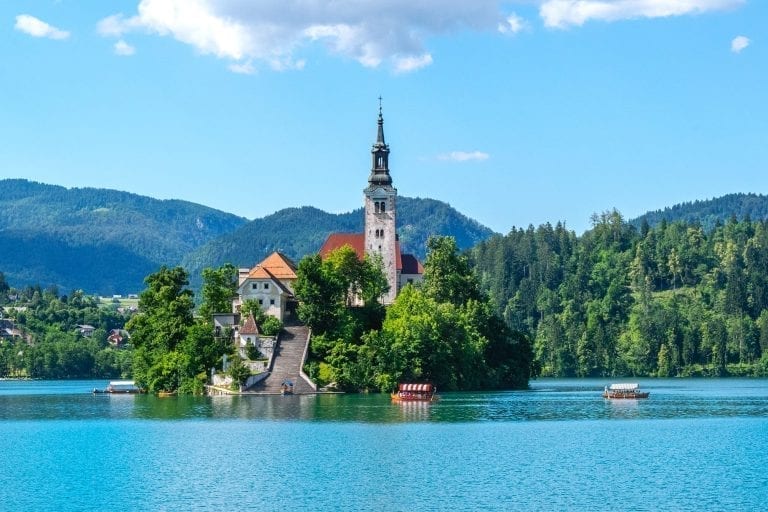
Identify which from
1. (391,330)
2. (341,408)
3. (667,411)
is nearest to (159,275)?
(391,330)

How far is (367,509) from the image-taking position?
49.5 m

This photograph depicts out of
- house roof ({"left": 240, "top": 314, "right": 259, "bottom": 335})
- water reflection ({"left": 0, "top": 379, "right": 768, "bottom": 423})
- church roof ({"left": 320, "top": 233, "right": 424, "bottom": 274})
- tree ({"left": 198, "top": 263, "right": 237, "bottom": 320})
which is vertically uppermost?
church roof ({"left": 320, "top": 233, "right": 424, "bottom": 274})

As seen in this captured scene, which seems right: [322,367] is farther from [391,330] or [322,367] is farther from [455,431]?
[455,431]

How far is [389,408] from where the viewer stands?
3969 inches

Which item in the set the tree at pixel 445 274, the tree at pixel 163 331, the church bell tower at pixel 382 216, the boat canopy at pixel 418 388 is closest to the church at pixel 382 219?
the church bell tower at pixel 382 216

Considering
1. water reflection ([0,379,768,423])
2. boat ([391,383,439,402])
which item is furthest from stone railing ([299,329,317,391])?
boat ([391,383,439,402])

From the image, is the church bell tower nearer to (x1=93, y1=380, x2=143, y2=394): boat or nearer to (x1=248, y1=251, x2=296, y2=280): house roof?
(x1=248, y1=251, x2=296, y2=280): house roof

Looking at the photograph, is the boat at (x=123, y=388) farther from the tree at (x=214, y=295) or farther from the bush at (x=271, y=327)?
the bush at (x=271, y=327)

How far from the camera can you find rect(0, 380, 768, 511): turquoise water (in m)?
52.2

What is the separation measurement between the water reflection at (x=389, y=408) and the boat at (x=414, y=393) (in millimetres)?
1498

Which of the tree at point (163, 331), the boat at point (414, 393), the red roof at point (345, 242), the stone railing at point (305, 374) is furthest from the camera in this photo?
the red roof at point (345, 242)

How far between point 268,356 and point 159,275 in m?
19.2

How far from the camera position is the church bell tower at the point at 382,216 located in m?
146

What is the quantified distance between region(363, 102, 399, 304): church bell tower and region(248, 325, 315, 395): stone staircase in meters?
24.2
